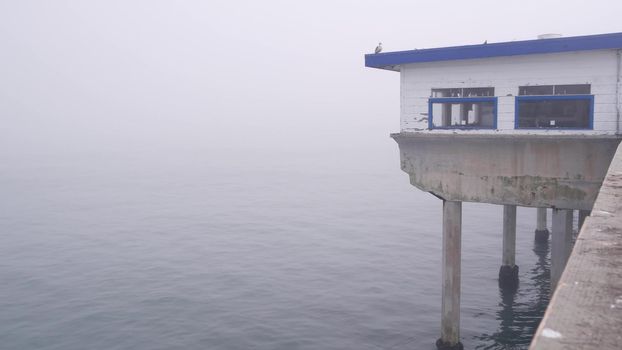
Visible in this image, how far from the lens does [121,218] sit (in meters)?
55.4

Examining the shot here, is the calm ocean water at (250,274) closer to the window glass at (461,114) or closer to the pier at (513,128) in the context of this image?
the pier at (513,128)

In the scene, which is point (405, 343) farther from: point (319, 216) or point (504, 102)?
point (319, 216)

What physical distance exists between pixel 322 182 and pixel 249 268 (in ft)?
179

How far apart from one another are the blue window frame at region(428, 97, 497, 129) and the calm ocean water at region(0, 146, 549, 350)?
911 cm

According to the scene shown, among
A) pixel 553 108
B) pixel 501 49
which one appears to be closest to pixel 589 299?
pixel 501 49

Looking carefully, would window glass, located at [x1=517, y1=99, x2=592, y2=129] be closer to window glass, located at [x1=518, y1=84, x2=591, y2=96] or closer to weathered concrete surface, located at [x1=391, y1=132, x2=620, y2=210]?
window glass, located at [x1=518, y1=84, x2=591, y2=96]

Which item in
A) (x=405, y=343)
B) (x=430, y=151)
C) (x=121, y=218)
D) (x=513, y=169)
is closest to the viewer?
(x=513, y=169)

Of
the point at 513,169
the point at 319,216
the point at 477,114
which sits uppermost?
the point at 477,114

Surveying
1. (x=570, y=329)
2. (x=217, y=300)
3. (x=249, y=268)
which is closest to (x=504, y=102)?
(x=570, y=329)

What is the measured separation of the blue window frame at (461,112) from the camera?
745 inches

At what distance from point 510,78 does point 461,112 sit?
396 centimetres

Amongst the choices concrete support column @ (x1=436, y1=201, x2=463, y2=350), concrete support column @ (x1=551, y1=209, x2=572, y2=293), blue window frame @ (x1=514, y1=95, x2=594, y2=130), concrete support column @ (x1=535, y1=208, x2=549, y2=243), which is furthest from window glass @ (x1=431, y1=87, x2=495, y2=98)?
concrete support column @ (x1=535, y1=208, x2=549, y2=243)

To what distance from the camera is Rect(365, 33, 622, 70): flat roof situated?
16.7 m

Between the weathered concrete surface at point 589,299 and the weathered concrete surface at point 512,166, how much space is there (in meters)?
11.9
